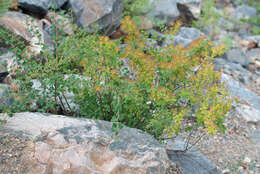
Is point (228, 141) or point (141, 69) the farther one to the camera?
point (228, 141)

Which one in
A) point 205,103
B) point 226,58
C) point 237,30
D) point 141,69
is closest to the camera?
point 205,103

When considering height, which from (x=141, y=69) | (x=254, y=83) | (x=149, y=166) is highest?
(x=141, y=69)

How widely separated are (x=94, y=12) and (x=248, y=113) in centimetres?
366

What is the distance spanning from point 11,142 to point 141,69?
4.40 ft

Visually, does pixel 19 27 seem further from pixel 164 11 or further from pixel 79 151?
pixel 164 11

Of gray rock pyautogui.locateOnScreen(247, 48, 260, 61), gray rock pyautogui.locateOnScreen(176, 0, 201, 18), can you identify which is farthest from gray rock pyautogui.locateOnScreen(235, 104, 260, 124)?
gray rock pyautogui.locateOnScreen(176, 0, 201, 18)

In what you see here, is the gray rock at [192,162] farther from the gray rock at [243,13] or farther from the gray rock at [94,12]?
the gray rock at [243,13]

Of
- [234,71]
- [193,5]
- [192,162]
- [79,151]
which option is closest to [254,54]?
[234,71]

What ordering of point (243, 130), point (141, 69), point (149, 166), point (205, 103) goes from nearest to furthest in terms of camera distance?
point (149, 166) → point (205, 103) → point (141, 69) → point (243, 130)

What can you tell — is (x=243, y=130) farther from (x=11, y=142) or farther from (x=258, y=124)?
(x=11, y=142)

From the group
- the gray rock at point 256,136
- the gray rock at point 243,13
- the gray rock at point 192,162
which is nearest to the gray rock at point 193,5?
the gray rock at point 243,13

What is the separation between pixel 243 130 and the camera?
447 cm

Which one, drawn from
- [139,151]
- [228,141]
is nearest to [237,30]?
[228,141]

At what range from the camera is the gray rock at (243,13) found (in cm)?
1026
